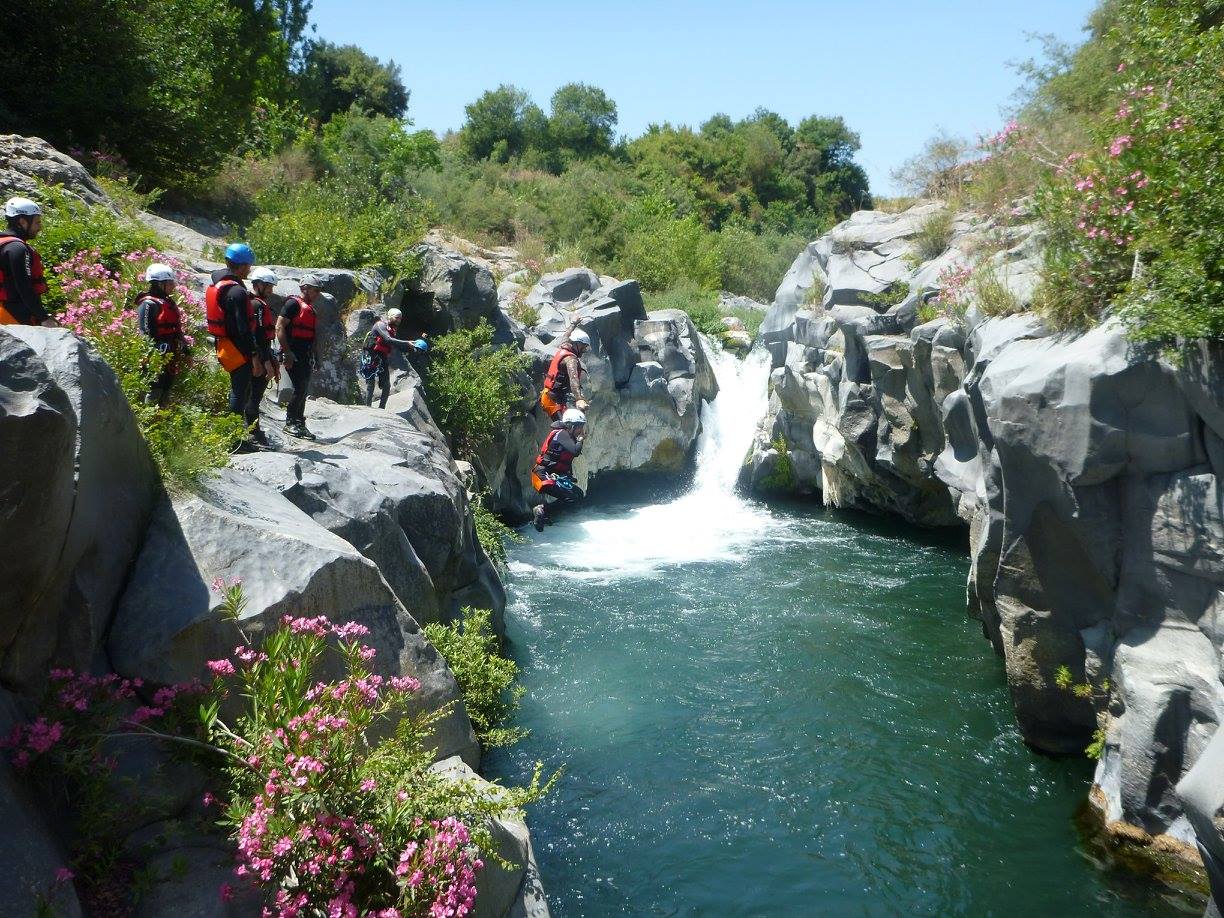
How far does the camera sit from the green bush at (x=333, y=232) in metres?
16.5

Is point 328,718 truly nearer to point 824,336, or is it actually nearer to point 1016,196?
point 1016,196

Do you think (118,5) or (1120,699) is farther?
(118,5)

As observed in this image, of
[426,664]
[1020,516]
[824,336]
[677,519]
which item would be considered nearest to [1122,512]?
[1020,516]

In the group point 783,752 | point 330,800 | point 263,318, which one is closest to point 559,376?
point 263,318

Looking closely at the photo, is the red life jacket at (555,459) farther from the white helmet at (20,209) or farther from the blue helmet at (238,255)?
the white helmet at (20,209)

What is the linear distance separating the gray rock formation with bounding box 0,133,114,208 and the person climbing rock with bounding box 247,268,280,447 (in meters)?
3.98

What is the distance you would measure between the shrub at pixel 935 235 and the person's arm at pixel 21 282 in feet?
47.4

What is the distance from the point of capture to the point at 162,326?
7.81m

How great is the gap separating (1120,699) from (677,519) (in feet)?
42.7

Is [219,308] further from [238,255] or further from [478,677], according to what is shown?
[478,677]

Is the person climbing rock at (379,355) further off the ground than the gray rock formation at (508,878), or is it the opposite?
the person climbing rock at (379,355)

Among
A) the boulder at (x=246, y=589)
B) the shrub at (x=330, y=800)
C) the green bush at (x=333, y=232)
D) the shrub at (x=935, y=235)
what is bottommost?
the shrub at (x=330, y=800)

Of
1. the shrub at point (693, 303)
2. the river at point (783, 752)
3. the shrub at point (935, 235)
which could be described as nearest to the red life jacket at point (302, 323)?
the river at point (783, 752)

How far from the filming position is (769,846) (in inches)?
329
